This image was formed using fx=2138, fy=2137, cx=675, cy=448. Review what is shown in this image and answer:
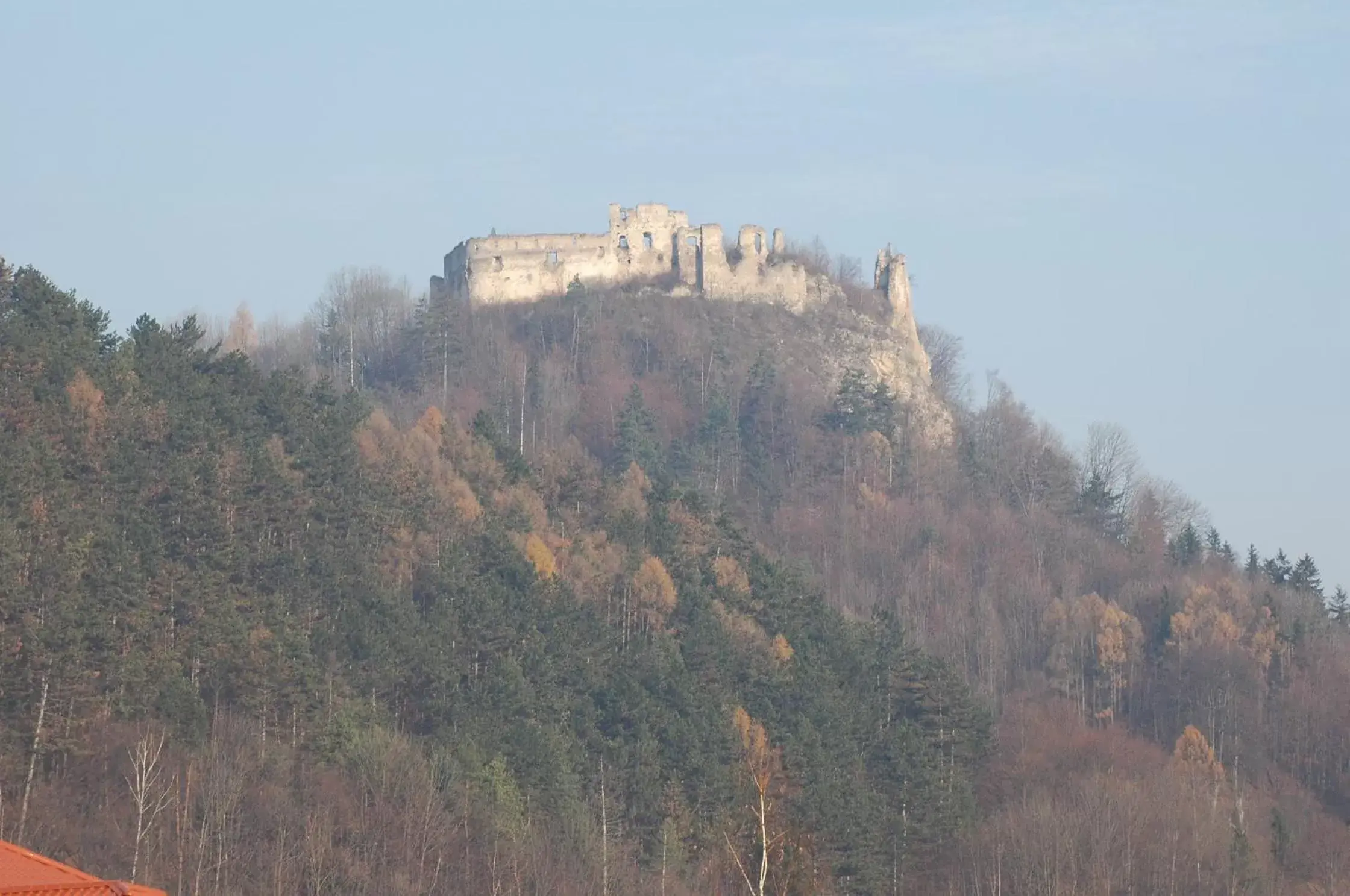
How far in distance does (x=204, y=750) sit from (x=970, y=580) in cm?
4952

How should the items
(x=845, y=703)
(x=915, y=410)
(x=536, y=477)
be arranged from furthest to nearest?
(x=915, y=410), (x=536, y=477), (x=845, y=703)

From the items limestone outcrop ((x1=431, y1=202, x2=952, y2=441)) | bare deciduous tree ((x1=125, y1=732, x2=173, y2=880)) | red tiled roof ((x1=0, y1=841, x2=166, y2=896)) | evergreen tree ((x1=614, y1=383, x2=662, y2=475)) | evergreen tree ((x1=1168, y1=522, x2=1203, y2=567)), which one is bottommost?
bare deciduous tree ((x1=125, y1=732, x2=173, y2=880))

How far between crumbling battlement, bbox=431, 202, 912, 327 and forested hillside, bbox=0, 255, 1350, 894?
268 inches

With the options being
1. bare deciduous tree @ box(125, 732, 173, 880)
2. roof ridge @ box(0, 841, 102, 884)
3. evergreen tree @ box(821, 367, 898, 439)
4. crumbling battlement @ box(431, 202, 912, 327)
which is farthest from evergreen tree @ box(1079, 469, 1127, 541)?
roof ridge @ box(0, 841, 102, 884)

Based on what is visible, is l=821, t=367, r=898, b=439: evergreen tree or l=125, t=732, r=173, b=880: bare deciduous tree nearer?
l=125, t=732, r=173, b=880: bare deciduous tree

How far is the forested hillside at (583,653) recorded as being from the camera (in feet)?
126

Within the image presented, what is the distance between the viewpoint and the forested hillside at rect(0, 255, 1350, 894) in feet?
126

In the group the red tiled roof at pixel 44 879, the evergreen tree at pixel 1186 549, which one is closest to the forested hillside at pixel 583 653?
the evergreen tree at pixel 1186 549

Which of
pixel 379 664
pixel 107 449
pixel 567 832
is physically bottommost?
pixel 567 832

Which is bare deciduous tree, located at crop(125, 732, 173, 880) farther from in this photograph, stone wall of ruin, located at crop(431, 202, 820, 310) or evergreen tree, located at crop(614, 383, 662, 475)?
stone wall of ruin, located at crop(431, 202, 820, 310)

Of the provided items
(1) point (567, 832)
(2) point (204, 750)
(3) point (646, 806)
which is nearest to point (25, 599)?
(2) point (204, 750)

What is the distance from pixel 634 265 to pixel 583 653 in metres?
48.0

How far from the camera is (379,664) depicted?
46219 millimetres

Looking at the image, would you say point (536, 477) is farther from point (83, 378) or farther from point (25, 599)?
point (25, 599)
